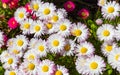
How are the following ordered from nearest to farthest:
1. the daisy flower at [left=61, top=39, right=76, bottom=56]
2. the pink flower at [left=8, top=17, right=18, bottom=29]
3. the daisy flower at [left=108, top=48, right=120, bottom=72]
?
the daisy flower at [left=108, top=48, right=120, bottom=72] → the daisy flower at [left=61, top=39, right=76, bottom=56] → the pink flower at [left=8, top=17, right=18, bottom=29]

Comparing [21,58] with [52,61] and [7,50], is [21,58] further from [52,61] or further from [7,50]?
[52,61]

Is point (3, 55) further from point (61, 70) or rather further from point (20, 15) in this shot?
point (61, 70)

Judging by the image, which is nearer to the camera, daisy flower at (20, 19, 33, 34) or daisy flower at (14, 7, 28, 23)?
daisy flower at (20, 19, 33, 34)

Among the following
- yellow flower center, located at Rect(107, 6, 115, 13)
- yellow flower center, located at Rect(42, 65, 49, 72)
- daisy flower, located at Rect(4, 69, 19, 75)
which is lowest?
yellow flower center, located at Rect(42, 65, 49, 72)

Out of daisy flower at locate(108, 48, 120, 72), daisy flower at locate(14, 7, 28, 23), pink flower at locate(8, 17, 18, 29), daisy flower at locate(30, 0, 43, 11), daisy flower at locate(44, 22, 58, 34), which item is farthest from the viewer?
pink flower at locate(8, 17, 18, 29)

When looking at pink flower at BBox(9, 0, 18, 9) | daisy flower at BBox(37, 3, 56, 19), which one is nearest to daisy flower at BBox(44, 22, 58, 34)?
daisy flower at BBox(37, 3, 56, 19)

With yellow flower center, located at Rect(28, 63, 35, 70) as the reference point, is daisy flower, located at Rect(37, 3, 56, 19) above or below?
above

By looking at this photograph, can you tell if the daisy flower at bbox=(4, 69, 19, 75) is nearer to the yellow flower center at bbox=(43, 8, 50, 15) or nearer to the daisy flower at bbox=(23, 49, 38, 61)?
the daisy flower at bbox=(23, 49, 38, 61)
